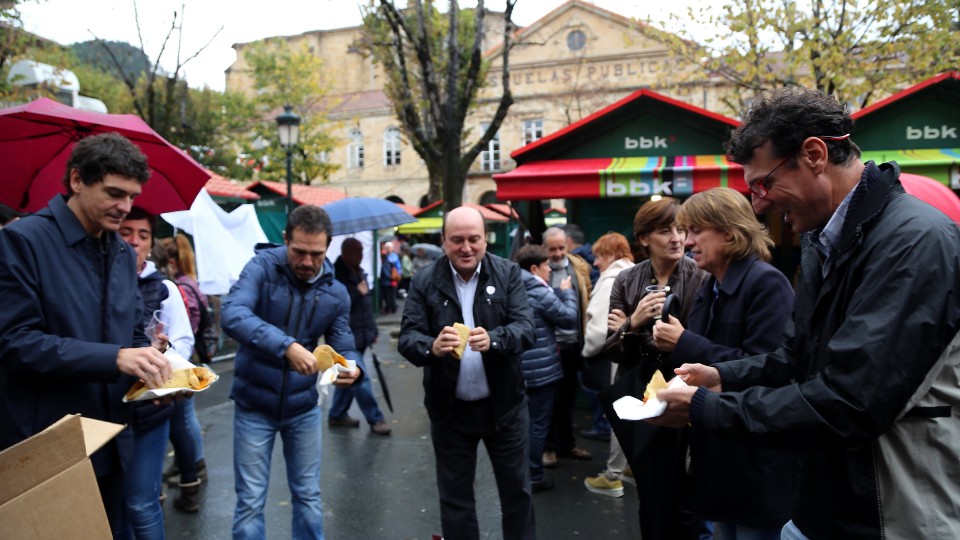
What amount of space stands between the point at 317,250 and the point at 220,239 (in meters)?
6.12

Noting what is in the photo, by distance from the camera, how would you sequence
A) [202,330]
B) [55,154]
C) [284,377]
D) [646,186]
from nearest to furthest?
[284,377]
[55,154]
[202,330]
[646,186]

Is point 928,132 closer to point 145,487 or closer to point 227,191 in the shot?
point 145,487

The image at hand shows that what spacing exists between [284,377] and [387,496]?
207cm

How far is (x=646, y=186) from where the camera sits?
23.7 feet

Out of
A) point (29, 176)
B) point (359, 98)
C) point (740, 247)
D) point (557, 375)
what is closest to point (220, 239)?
point (29, 176)

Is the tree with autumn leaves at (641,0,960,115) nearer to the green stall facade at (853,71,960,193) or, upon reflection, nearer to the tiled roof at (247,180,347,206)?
the green stall facade at (853,71,960,193)

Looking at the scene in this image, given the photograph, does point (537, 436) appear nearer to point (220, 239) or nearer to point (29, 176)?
point (29, 176)

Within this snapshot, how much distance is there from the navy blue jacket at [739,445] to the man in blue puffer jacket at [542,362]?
2126 millimetres

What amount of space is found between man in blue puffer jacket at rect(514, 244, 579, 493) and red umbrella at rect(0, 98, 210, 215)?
2.34 m

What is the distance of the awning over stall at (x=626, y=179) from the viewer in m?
7.06

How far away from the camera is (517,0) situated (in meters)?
10.6

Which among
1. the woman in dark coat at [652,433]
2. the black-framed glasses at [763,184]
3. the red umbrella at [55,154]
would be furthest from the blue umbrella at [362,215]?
the black-framed glasses at [763,184]

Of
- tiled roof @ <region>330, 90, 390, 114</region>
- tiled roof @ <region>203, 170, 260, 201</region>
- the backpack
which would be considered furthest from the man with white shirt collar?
tiled roof @ <region>330, 90, 390, 114</region>

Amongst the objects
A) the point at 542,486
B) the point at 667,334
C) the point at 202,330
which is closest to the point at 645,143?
the point at 542,486
